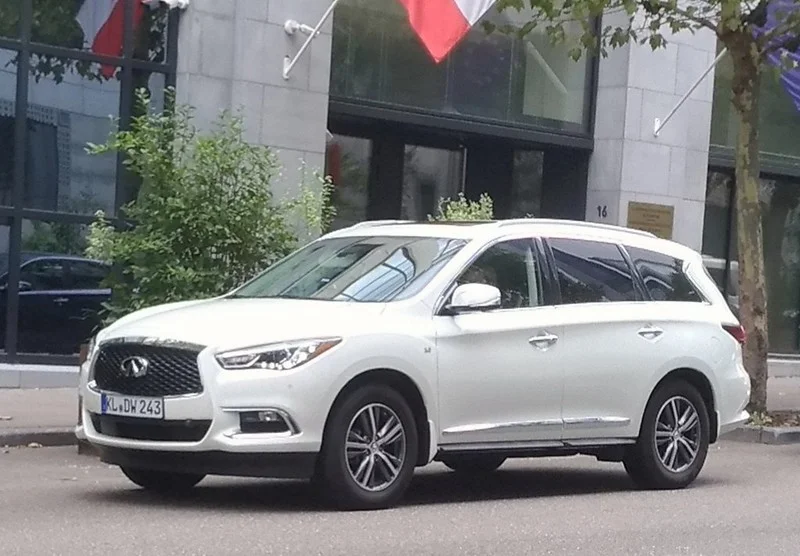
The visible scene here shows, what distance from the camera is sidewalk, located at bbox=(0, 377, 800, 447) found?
12852 millimetres

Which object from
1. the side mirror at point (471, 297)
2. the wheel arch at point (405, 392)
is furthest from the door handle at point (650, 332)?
the wheel arch at point (405, 392)

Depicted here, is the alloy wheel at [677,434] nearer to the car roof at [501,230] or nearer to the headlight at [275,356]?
the car roof at [501,230]

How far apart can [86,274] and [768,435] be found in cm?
744

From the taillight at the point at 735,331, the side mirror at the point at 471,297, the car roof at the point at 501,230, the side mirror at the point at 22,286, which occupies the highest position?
the car roof at the point at 501,230

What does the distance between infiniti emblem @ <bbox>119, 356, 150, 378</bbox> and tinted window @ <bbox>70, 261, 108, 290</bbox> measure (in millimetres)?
7669

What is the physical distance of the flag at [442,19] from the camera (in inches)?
688

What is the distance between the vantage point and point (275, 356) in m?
9.04

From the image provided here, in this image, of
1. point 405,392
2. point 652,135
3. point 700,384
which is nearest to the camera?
point 405,392

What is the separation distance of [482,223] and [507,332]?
0.95 meters

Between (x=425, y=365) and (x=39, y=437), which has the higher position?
(x=425, y=365)

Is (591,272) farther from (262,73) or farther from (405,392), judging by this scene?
(262,73)

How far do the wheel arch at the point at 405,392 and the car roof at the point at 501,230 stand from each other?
51.1 inches

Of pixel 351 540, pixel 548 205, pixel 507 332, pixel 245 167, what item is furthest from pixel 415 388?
pixel 548 205

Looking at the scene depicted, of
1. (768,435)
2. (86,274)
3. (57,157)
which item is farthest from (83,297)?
(768,435)
